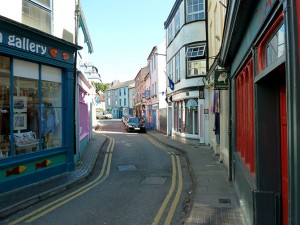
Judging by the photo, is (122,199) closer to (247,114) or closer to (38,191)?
(38,191)

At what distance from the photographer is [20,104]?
895 cm

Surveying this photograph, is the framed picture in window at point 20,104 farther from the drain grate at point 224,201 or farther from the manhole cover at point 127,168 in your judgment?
the drain grate at point 224,201

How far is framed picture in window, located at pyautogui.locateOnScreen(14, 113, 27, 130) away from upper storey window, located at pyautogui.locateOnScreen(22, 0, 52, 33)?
115 inches

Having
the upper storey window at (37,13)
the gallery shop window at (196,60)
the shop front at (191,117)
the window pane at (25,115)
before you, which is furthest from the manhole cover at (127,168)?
the gallery shop window at (196,60)

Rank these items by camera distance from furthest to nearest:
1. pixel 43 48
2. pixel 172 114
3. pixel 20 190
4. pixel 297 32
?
pixel 172 114 → pixel 43 48 → pixel 20 190 → pixel 297 32

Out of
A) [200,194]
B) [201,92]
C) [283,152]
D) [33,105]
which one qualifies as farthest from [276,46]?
[201,92]

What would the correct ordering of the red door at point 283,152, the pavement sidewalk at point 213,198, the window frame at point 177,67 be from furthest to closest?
the window frame at point 177,67, the pavement sidewalk at point 213,198, the red door at point 283,152

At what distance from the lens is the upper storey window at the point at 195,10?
19.4 m

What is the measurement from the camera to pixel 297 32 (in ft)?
8.73

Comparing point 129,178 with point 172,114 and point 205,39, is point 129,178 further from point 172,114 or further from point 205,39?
point 172,114

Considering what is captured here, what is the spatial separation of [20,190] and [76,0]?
27.9 feet

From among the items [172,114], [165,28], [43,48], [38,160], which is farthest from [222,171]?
[165,28]

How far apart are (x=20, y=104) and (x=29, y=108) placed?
0.41m

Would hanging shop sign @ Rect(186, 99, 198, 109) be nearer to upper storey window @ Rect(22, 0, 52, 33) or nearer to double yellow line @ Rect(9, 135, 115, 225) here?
double yellow line @ Rect(9, 135, 115, 225)
